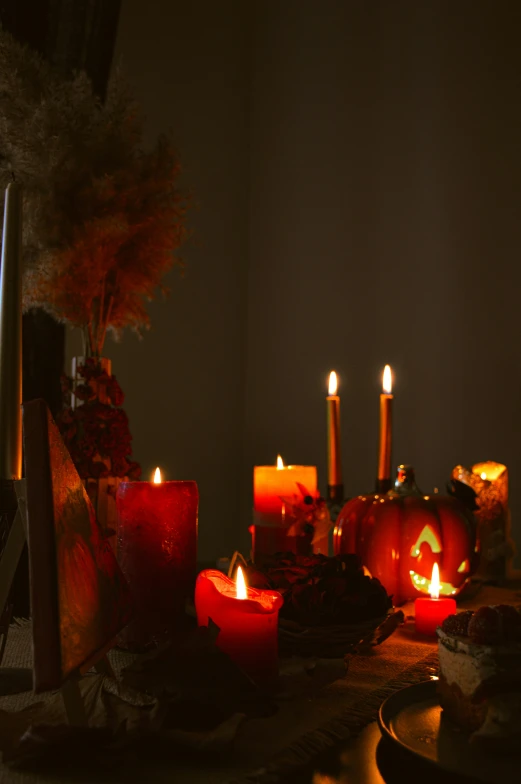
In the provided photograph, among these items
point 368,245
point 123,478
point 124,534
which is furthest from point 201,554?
point 124,534

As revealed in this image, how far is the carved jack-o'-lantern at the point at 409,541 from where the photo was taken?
1028 mm

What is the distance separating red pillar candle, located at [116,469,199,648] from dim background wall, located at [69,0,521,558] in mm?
1213

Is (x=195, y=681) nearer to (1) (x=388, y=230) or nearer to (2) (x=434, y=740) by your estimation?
(2) (x=434, y=740)

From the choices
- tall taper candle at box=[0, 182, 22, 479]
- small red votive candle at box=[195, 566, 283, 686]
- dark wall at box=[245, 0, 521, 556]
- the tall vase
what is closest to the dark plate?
small red votive candle at box=[195, 566, 283, 686]

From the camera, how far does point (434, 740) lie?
0.52m

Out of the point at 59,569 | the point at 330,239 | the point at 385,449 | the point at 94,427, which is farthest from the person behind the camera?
the point at 330,239

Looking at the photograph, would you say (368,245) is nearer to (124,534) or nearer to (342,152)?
(342,152)

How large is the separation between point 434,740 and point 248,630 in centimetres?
17

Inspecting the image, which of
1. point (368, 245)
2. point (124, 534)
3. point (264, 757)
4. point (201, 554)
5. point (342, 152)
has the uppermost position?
point (342, 152)

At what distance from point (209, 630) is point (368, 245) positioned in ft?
5.89

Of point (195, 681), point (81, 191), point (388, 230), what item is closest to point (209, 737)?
point (195, 681)

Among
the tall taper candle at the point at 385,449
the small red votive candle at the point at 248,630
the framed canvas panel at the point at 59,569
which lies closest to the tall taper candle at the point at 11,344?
the framed canvas panel at the point at 59,569

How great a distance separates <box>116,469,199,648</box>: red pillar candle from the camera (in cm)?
77

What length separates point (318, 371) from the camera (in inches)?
90.9
